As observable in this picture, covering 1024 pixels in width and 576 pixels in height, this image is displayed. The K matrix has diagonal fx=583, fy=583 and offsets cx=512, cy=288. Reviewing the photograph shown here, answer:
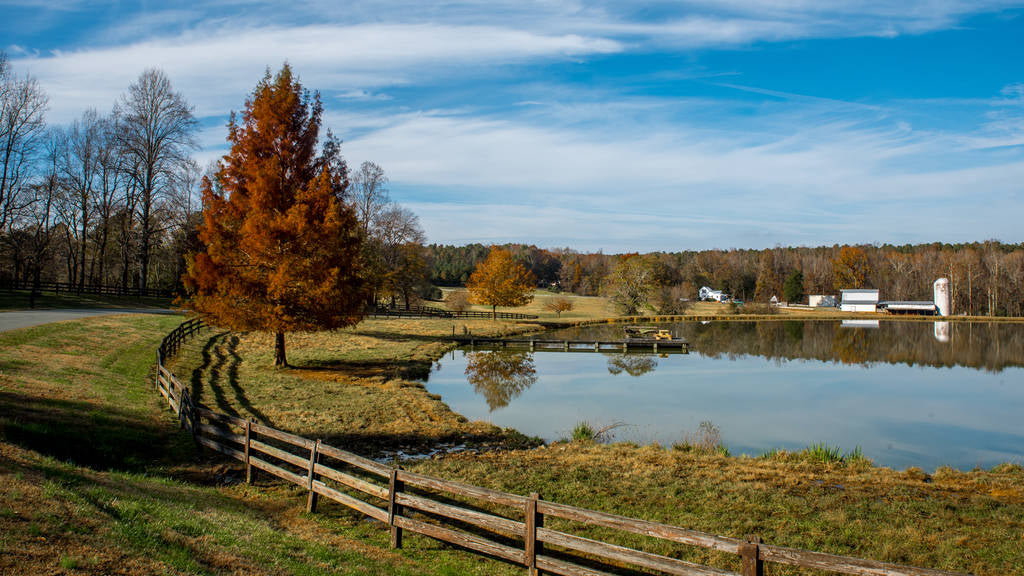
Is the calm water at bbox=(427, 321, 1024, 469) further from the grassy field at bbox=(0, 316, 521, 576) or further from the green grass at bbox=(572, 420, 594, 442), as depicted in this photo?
the grassy field at bbox=(0, 316, 521, 576)

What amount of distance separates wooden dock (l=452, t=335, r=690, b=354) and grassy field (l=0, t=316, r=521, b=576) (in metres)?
34.3

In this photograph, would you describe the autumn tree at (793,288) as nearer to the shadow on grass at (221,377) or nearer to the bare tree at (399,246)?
the bare tree at (399,246)

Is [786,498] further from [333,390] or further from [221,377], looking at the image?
[221,377]

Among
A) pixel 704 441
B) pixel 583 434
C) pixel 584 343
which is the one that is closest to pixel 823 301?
pixel 584 343

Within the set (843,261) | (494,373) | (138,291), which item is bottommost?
(494,373)

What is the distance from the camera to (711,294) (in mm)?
135125

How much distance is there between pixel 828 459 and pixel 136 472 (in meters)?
15.9

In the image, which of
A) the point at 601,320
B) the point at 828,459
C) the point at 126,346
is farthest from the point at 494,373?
the point at 601,320

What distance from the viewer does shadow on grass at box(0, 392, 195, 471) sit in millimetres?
10703

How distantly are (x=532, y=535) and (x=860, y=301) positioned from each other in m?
119

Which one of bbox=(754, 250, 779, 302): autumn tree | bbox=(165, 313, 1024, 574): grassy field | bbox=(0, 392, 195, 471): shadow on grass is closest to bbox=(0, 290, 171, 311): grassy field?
bbox=(165, 313, 1024, 574): grassy field

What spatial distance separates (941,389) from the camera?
29.4 metres

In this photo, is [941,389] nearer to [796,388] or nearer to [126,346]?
[796,388]

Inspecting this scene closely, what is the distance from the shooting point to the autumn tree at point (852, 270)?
127875mm
